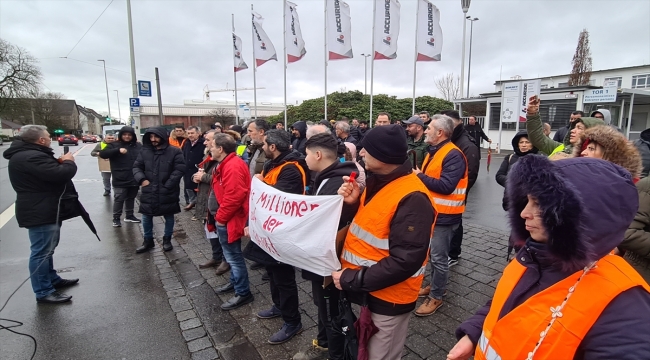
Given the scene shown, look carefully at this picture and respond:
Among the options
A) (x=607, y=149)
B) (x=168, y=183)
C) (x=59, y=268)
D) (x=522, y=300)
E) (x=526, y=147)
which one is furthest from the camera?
(x=168, y=183)

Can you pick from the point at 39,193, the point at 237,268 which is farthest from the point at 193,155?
the point at 237,268

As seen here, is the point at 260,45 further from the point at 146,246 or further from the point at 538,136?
the point at 538,136

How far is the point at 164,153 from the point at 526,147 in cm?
522

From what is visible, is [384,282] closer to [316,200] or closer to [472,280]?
[316,200]

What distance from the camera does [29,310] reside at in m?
3.79

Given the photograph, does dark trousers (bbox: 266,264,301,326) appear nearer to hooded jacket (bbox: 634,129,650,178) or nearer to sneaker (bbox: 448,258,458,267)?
sneaker (bbox: 448,258,458,267)

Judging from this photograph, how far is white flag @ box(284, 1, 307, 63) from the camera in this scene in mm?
16141

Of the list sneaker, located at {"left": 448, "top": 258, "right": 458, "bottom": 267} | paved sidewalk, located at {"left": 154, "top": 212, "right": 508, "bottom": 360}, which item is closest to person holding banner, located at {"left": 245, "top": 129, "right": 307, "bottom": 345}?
paved sidewalk, located at {"left": 154, "top": 212, "right": 508, "bottom": 360}

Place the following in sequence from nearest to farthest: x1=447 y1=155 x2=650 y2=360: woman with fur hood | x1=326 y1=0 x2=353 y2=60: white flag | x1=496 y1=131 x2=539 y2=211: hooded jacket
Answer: x1=447 y1=155 x2=650 y2=360: woman with fur hood
x1=496 y1=131 x2=539 y2=211: hooded jacket
x1=326 y1=0 x2=353 y2=60: white flag

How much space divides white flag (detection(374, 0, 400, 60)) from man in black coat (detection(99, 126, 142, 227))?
11.3 meters

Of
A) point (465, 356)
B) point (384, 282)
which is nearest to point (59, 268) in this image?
point (384, 282)

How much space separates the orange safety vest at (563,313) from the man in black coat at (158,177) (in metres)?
5.19

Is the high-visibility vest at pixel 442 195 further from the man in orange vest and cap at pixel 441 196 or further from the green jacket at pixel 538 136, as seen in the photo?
the green jacket at pixel 538 136

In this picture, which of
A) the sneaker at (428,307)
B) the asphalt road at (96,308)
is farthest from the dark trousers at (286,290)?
the sneaker at (428,307)
